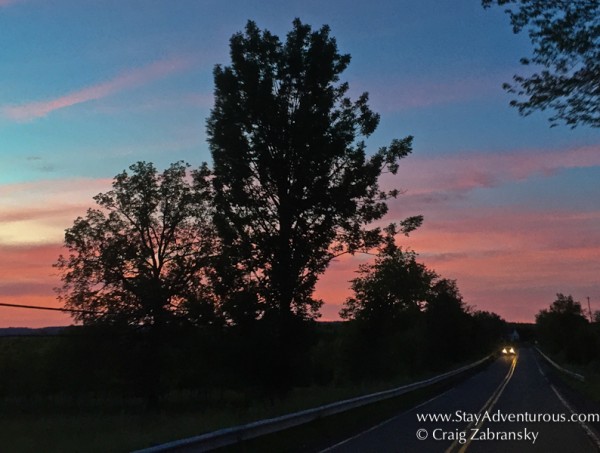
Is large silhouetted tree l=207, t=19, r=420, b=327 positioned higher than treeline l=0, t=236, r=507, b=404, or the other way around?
large silhouetted tree l=207, t=19, r=420, b=327

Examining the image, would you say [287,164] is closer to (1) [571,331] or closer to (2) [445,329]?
(2) [445,329]

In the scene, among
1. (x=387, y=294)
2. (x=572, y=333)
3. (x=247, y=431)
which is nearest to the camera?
(x=247, y=431)

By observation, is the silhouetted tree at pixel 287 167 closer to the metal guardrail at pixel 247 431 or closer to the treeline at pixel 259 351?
the treeline at pixel 259 351

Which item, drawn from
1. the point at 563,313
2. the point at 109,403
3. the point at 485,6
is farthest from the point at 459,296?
the point at 485,6

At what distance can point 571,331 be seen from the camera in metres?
119

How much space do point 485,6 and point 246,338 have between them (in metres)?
24.4

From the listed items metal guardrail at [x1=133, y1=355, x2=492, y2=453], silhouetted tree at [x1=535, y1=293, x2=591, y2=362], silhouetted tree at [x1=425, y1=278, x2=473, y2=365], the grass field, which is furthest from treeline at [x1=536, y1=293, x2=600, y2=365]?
metal guardrail at [x1=133, y1=355, x2=492, y2=453]

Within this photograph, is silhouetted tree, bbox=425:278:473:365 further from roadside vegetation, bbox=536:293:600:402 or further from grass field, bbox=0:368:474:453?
grass field, bbox=0:368:474:453

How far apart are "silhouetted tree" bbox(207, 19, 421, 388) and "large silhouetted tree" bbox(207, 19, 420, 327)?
0.05m

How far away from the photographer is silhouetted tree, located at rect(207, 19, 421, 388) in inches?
1236

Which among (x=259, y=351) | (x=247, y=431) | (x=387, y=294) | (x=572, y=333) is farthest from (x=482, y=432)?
(x=572, y=333)

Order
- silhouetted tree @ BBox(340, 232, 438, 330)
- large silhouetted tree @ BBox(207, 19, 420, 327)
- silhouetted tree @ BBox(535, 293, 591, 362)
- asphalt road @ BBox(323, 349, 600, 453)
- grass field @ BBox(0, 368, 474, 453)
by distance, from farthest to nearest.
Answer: silhouetted tree @ BBox(535, 293, 591, 362), silhouetted tree @ BBox(340, 232, 438, 330), large silhouetted tree @ BBox(207, 19, 420, 327), asphalt road @ BBox(323, 349, 600, 453), grass field @ BBox(0, 368, 474, 453)

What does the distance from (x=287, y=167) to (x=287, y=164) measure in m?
0.15

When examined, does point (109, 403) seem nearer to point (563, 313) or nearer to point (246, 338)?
point (246, 338)
